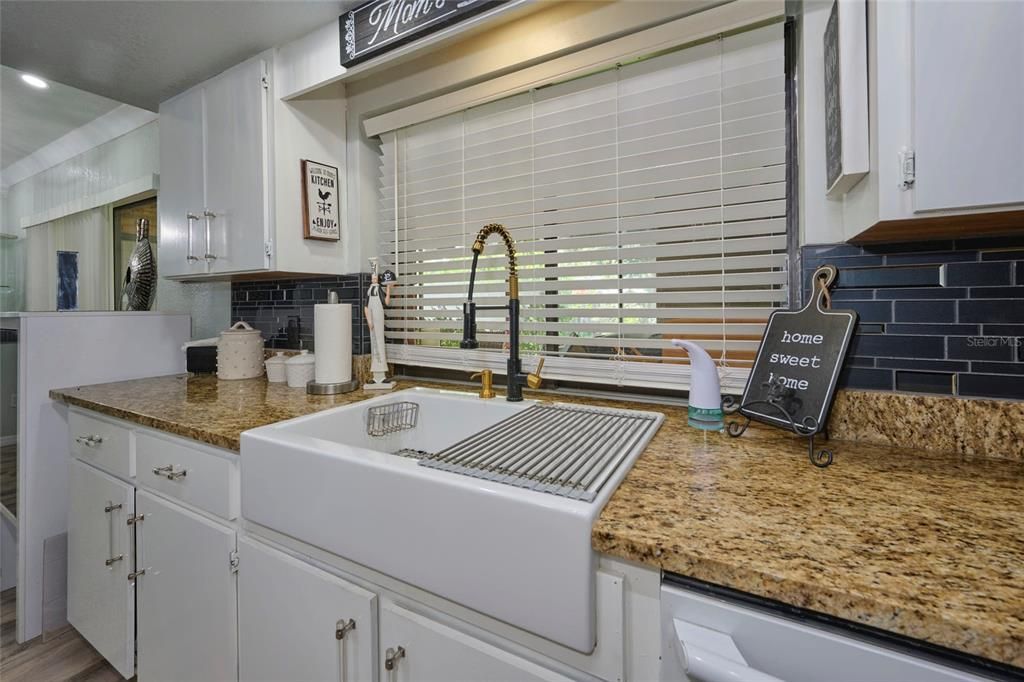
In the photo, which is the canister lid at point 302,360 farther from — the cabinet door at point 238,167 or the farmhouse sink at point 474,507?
the farmhouse sink at point 474,507

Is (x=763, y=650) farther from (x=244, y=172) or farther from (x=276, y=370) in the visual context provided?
(x=244, y=172)

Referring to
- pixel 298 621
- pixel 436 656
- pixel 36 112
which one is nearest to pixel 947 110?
pixel 436 656

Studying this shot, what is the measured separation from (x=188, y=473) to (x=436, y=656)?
0.90 metres

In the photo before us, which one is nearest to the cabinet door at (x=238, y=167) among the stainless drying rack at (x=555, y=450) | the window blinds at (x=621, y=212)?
the window blinds at (x=621, y=212)

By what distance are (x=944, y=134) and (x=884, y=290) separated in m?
0.40

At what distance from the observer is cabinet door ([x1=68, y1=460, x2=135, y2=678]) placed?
142 centimetres

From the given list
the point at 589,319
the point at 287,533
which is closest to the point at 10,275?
the point at 287,533

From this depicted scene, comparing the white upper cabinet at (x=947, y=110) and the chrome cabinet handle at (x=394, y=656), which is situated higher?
the white upper cabinet at (x=947, y=110)

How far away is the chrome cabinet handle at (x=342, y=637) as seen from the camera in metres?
0.87

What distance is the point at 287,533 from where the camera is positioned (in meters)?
0.96

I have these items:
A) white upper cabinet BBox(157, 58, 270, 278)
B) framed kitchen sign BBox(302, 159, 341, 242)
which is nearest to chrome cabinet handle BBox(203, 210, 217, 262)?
white upper cabinet BBox(157, 58, 270, 278)

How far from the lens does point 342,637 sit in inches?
34.3

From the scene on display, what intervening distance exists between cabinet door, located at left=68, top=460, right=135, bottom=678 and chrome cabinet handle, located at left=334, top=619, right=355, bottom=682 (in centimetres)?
99

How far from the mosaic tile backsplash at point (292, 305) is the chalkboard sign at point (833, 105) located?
1645 mm
